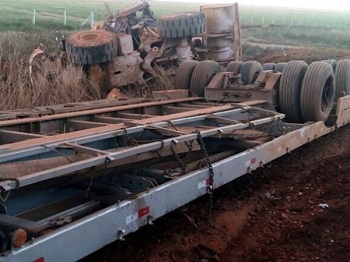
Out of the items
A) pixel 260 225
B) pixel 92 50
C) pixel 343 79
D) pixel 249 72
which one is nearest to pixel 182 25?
pixel 92 50

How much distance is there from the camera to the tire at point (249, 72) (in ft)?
31.0

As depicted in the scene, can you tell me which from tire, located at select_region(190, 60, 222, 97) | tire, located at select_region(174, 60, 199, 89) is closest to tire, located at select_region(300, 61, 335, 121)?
tire, located at select_region(190, 60, 222, 97)

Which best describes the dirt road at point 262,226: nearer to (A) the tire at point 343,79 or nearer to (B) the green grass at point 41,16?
(A) the tire at point 343,79

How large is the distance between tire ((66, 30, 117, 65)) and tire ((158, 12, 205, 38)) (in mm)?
1362

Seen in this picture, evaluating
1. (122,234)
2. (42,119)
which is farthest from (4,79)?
(122,234)

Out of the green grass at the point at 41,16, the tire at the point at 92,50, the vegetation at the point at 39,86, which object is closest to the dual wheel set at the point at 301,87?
the vegetation at the point at 39,86

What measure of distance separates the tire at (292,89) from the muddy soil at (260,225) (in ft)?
3.51

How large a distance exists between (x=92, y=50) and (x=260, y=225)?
23.5ft

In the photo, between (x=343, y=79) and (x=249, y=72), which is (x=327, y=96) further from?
(x=249, y=72)

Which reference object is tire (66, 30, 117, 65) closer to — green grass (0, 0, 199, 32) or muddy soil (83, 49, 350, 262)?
muddy soil (83, 49, 350, 262)

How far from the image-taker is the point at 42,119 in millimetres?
5867

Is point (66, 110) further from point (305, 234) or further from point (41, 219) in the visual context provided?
point (305, 234)

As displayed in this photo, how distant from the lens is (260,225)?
5691 millimetres

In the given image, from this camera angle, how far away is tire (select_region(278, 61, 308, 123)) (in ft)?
27.1
